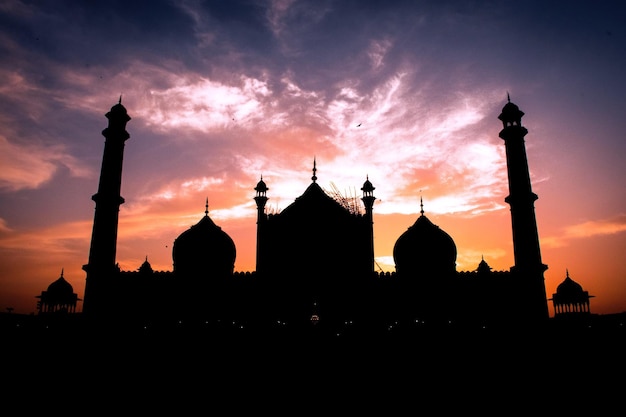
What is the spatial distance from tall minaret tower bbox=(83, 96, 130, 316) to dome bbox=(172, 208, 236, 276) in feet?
23.8

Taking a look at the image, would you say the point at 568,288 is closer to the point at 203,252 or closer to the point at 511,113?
the point at 511,113

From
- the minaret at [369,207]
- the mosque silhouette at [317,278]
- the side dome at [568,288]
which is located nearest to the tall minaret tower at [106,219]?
the mosque silhouette at [317,278]

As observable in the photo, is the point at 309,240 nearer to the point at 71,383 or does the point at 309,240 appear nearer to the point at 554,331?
the point at 554,331

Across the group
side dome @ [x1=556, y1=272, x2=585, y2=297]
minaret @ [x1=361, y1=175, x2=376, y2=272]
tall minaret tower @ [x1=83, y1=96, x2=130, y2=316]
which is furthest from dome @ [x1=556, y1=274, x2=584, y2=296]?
tall minaret tower @ [x1=83, y1=96, x2=130, y2=316]

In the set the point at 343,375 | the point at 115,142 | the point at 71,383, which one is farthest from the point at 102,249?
the point at 343,375

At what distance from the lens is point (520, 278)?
23531 mm

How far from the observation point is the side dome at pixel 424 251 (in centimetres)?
3047

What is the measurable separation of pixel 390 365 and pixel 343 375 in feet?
5.49

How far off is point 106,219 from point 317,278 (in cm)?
1271

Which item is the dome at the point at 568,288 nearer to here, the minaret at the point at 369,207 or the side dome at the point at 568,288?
the side dome at the point at 568,288

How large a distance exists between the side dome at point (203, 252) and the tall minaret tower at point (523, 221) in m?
18.0

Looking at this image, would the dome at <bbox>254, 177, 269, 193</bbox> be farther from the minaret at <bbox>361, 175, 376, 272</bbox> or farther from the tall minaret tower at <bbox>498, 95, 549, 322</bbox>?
the tall minaret tower at <bbox>498, 95, 549, 322</bbox>

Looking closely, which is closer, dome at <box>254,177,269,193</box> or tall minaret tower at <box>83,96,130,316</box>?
tall minaret tower at <box>83,96,130,316</box>

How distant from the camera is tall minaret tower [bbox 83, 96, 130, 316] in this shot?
23141 millimetres
